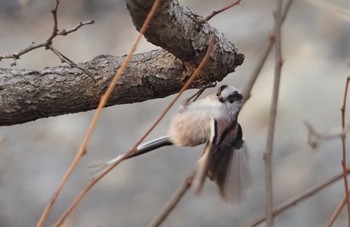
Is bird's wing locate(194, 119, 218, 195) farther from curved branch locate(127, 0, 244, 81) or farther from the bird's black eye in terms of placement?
curved branch locate(127, 0, 244, 81)

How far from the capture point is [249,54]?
343cm

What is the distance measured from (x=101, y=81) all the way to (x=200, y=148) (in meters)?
1.75

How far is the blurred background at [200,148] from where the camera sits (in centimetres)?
290

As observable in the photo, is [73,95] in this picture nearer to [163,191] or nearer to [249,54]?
[163,191]

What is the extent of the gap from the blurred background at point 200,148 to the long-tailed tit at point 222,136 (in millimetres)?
1550

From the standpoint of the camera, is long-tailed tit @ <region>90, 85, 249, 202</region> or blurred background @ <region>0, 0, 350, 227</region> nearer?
long-tailed tit @ <region>90, 85, 249, 202</region>

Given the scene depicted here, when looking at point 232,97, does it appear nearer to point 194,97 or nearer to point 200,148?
point 194,97

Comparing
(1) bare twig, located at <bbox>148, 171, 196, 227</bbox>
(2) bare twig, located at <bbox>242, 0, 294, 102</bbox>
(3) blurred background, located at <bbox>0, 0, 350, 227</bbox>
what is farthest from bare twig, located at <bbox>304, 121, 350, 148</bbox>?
(3) blurred background, located at <bbox>0, 0, 350, 227</bbox>

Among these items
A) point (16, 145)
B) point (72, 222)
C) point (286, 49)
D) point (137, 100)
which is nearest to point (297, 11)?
point (286, 49)

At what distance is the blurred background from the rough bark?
131 centimetres

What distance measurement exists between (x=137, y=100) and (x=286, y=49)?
7.06ft

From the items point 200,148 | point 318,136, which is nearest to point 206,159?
point 318,136

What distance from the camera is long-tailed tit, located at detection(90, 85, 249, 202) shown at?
1.11 m

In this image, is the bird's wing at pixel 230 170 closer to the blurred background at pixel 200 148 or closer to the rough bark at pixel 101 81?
the rough bark at pixel 101 81
